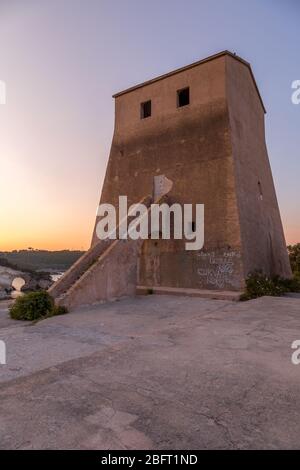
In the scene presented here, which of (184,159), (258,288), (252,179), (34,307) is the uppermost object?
(184,159)

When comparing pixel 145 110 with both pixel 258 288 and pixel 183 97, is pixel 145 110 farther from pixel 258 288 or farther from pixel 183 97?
pixel 258 288

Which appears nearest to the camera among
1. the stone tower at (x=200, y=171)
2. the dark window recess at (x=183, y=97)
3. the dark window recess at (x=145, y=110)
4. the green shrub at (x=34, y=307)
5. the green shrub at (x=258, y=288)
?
the green shrub at (x=34, y=307)

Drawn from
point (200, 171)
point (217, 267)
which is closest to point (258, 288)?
point (217, 267)

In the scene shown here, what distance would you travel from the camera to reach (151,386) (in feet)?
12.4

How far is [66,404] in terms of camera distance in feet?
10.8

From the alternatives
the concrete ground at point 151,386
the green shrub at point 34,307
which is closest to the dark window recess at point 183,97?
the green shrub at point 34,307

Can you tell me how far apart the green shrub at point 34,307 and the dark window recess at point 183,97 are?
37.0 ft

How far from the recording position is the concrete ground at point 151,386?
2.72 meters

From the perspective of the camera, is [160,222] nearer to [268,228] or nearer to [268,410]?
[268,228]

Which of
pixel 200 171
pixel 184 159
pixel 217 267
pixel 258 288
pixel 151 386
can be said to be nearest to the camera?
pixel 151 386

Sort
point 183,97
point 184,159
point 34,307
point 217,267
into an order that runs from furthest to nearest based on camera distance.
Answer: point 183,97 → point 184,159 → point 217,267 → point 34,307

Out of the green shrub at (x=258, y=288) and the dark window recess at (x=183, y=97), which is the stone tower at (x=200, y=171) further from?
the green shrub at (x=258, y=288)

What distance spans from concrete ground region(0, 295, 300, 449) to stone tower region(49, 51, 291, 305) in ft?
15.2

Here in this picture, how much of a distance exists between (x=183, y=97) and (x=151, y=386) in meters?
15.2
